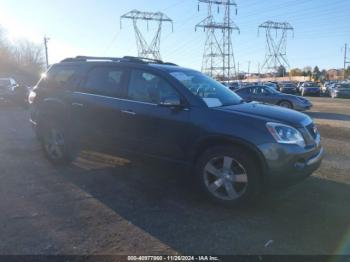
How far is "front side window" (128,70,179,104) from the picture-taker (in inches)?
212

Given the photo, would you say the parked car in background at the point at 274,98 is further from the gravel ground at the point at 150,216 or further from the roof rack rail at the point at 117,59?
the gravel ground at the point at 150,216

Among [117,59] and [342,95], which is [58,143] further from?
[342,95]

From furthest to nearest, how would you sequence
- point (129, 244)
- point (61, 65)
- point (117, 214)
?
point (61, 65) < point (117, 214) < point (129, 244)

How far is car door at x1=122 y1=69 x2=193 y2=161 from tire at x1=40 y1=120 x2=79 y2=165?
141 centimetres

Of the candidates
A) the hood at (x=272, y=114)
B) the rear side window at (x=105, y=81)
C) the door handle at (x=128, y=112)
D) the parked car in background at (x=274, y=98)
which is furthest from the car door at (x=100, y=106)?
the parked car in background at (x=274, y=98)

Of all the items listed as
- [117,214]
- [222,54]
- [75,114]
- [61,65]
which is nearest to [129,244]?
[117,214]

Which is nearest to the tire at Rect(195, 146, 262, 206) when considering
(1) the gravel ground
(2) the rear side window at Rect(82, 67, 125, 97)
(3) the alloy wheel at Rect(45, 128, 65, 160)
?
(1) the gravel ground

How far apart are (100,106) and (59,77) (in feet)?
4.74

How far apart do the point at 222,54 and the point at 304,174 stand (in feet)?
179

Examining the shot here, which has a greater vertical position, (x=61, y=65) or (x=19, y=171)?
(x=61, y=65)

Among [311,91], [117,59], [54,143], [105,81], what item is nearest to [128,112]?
[105,81]

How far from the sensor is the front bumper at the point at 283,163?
15.0 ft

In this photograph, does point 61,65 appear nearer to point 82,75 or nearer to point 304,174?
point 82,75

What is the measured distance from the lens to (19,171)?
651 cm
